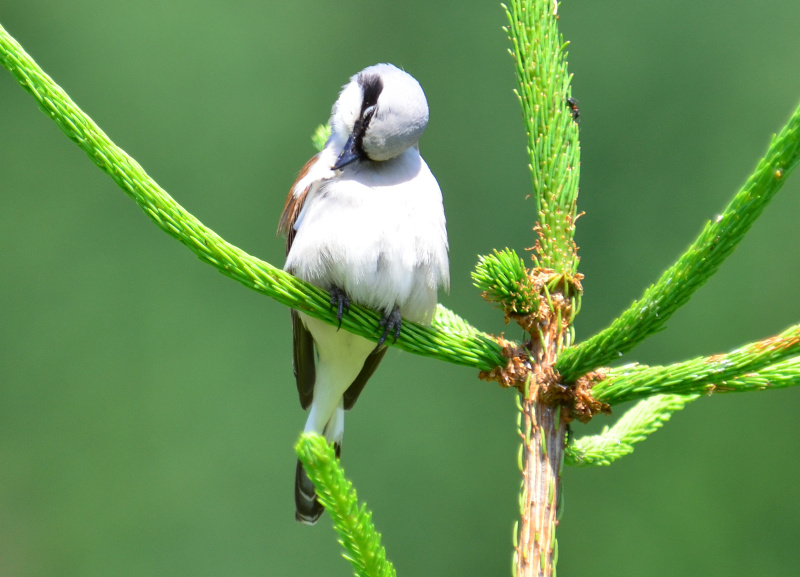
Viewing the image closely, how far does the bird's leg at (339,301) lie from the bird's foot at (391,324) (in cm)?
11

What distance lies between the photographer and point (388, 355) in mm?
8141

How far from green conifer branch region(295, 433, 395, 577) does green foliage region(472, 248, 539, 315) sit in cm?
70

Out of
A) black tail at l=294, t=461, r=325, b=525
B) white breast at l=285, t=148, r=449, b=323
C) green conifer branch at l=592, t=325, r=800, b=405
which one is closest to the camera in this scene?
green conifer branch at l=592, t=325, r=800, b=405

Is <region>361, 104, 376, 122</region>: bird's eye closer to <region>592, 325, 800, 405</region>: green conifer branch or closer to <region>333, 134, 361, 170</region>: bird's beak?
<region>333, 134, 361, 170</region>: bird's beak

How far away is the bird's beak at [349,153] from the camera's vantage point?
9.07 ft

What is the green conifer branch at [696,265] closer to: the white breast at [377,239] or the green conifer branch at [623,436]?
the green conifer branch at [623,436]

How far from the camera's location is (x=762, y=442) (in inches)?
344

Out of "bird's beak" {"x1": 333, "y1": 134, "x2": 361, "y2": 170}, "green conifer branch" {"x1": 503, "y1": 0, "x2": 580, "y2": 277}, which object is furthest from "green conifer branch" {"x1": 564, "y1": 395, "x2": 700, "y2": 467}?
"bird's beak" {"x1": 333, "y1": 134, "x2": 361, "y2": 170}

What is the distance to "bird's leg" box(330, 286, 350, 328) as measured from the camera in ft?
7.66

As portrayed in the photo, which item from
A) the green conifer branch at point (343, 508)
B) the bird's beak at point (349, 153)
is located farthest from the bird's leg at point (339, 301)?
the green conifer branch at point (343, 508)

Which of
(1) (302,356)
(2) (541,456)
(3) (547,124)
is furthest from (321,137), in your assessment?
(2) (541,456)

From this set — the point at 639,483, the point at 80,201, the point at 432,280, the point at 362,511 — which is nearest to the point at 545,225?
the point at 432,280

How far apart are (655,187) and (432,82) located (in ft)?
9.81

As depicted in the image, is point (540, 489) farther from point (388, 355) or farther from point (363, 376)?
point (388, 355)
